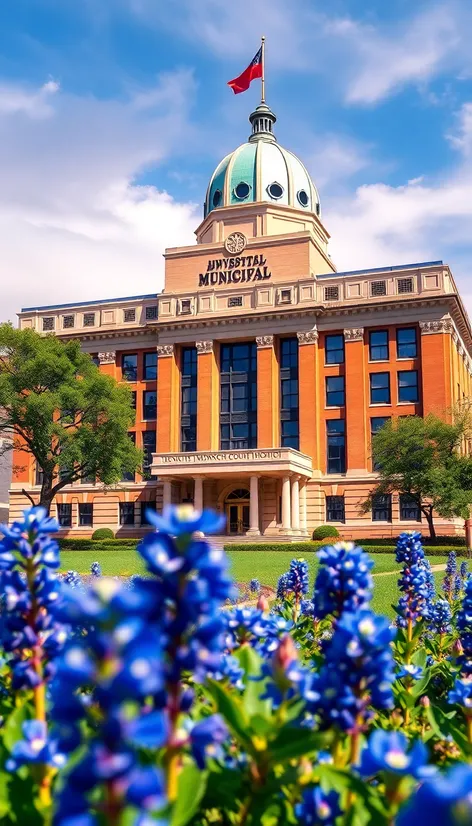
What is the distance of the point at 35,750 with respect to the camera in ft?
8.23

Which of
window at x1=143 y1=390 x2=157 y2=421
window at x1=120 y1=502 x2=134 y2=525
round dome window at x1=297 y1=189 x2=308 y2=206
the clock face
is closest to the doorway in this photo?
window at x1=120 y1=502 x2=134 y2=525

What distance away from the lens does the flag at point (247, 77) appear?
59344 mm

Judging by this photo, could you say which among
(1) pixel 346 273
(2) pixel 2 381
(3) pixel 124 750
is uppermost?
(1) pixel 346 273

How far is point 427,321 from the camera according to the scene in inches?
1981

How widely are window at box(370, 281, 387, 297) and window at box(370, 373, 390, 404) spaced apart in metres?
5.92

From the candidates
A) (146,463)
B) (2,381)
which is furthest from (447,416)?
(2,381)

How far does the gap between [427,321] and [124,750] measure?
5117cm

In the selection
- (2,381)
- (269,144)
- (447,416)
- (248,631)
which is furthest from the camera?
(269,144)

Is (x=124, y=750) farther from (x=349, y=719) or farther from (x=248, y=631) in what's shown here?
(x=248, y=631)

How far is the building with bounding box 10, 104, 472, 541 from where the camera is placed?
4988cm

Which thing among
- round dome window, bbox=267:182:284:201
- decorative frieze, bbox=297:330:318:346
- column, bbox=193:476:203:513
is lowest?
column, bbox=193:476:203:513

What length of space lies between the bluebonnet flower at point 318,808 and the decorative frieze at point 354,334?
5059cm

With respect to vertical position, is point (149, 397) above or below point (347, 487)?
above

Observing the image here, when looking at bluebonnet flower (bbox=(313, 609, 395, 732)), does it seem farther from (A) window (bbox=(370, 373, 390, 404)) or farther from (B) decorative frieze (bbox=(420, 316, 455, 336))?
(A) window (bbox=(370, 373, 390, 404))
